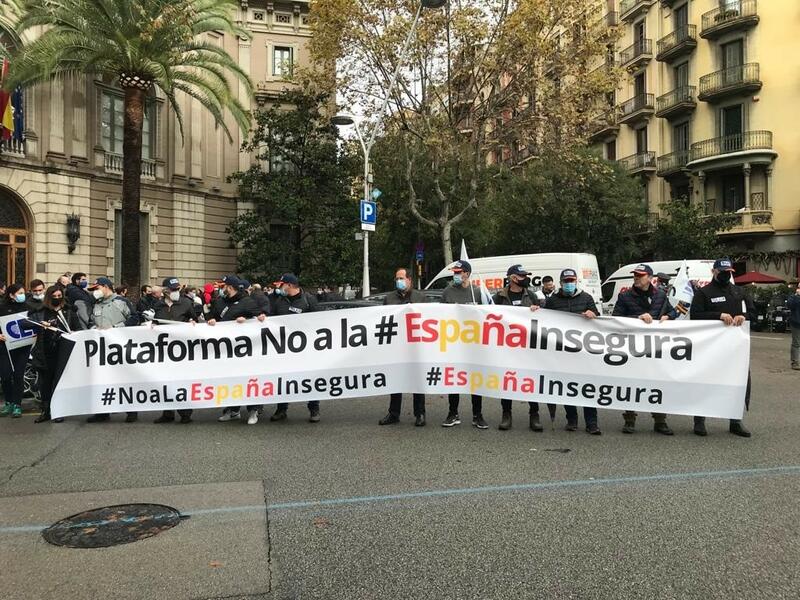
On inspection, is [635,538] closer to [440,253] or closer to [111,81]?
[111,81]

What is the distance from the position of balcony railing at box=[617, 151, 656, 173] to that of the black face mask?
112 ft

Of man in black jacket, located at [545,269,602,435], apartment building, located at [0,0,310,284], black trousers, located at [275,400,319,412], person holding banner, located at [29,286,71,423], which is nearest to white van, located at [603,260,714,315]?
man in black jacket, located at [545,269,602,435]

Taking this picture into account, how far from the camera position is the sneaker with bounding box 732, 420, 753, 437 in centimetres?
712

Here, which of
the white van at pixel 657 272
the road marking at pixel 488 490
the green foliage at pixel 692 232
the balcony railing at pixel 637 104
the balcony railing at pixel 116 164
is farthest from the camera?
the balcony railing at pixel 637 104

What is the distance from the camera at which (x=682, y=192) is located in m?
39.1

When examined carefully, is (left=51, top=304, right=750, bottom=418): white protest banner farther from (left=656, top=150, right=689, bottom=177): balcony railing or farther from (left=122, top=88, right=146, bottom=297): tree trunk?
A: (left=656, top=150, right=689, bottom=177): balcony railing

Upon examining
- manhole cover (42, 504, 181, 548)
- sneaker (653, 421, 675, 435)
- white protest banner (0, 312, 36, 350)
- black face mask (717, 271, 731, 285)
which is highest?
black face mask (717, 271, 731, 285)

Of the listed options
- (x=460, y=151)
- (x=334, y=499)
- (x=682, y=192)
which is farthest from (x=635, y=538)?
(x=682, y=192)

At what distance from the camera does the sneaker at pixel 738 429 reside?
7121 millimetres

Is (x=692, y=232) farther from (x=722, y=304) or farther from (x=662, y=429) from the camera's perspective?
(x=662, y=429)

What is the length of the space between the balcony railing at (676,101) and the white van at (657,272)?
16.7m

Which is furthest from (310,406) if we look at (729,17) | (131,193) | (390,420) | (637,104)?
(637,104)

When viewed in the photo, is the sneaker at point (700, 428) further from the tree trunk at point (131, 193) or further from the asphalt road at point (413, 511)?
the tree trunk at point (131, 193)

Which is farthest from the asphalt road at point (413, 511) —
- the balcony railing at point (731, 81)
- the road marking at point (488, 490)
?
the balcony railing at point (731, 81)
